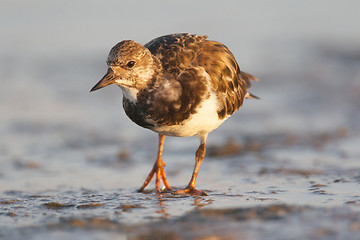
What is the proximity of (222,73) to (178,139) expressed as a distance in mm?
2263

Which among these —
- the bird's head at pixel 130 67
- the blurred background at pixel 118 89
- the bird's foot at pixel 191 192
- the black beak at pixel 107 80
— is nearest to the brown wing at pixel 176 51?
the bird's head at pixel 130 67

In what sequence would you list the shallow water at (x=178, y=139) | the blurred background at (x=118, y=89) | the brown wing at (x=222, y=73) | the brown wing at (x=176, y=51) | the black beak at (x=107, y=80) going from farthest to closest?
the blurred background at (x=118, y=89) < the brown wing at (x=222, y=73) < the brown wing at (x=176, y=51) < the black beak at (x=107, y=80) < the shallow water at (x=178, y=139)

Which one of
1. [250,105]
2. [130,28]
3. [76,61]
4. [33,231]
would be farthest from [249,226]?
[130,28]

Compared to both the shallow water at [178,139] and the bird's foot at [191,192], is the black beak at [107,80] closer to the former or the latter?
the shallow water at [178,139]

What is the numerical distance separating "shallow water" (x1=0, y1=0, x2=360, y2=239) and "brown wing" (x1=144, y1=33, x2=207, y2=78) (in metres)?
1.05

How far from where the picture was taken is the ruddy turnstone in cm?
423

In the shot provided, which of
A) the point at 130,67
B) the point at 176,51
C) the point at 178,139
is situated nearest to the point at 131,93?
the point at 130,67

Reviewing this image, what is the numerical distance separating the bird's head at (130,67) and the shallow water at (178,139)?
0.92 metres

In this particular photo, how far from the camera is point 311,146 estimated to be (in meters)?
6.48

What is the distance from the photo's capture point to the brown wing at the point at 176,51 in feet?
14.6

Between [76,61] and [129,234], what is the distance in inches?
346

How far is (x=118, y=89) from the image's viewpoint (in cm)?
1001

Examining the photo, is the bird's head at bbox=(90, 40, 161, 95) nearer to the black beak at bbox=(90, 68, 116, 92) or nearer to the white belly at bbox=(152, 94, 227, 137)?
the black beak at bbox=(90, 68, 116, 92)

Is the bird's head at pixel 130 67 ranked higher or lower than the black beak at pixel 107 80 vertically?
higher
